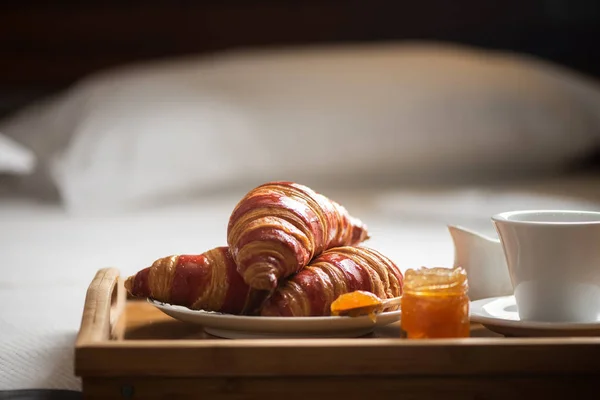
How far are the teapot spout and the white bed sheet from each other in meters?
0.19

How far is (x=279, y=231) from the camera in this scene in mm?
562

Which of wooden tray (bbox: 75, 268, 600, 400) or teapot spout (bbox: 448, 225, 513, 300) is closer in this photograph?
wooden tray (bbox: 75, 268, 600, 400)

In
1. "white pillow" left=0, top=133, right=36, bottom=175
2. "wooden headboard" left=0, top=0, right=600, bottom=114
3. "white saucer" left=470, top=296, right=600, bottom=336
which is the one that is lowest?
"white saucer" left=470, top=296, right=600, bottom=336

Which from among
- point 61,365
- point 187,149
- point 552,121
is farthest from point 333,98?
point 61,365

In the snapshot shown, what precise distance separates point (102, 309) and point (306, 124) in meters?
0.98

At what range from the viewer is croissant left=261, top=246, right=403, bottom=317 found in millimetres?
559

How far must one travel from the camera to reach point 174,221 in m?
1.26

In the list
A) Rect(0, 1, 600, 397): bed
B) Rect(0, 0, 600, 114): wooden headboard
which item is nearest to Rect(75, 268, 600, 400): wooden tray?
Rect(0, 1, 600, 397): bed

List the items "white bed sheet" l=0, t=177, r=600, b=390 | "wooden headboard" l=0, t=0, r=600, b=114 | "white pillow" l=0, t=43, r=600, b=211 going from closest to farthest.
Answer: "white bed sheet" l=0, t=177, r=600, b=390 < "white pillow" l=0, t=43, r=600, b=211 < "wooden headboard" l=0, t=0, r=600, b=114

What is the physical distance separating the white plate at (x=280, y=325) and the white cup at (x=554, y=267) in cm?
8

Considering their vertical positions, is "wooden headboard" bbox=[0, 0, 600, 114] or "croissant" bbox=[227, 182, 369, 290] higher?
"wooden headboard" bbox=[0, 0, 600, 114]

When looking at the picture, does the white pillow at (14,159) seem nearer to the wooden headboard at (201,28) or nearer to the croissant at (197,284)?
the wooden headboard at (201,28)

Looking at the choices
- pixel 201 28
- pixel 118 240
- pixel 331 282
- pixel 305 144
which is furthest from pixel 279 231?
pixel 201 28

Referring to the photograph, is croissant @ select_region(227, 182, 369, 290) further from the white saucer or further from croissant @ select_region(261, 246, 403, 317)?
the white saucer
